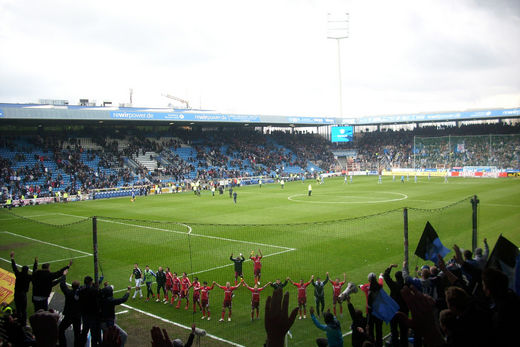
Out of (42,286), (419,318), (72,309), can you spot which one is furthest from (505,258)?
(42,286)

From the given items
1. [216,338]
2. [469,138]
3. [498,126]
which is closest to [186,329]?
[216,338]

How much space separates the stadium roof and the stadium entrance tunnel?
22.5m

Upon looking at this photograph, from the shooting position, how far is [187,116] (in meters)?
58.5

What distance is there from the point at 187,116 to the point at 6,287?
1862 inches

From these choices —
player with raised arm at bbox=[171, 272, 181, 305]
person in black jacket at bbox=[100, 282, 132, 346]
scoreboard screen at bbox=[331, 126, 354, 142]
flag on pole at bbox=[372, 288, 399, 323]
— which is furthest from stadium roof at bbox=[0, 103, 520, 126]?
flag on pole at bbox=[372, 288, 399, 323]

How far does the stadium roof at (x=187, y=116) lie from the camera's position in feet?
152

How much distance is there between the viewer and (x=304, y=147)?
268 feet

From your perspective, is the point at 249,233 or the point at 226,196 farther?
the point at 226,196

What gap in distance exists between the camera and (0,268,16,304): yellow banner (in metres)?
12.3

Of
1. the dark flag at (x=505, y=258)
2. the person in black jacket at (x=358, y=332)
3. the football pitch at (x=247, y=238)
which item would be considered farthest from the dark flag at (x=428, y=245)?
the person in black jacket at (x=358, y=332)

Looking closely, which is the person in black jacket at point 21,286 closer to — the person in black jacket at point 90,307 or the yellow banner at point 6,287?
the yellow banner at point 6,287

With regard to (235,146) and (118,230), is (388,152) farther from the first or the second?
(118,230)

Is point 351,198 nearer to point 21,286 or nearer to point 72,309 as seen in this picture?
point 21,286

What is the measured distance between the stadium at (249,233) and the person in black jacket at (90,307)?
0.05m
